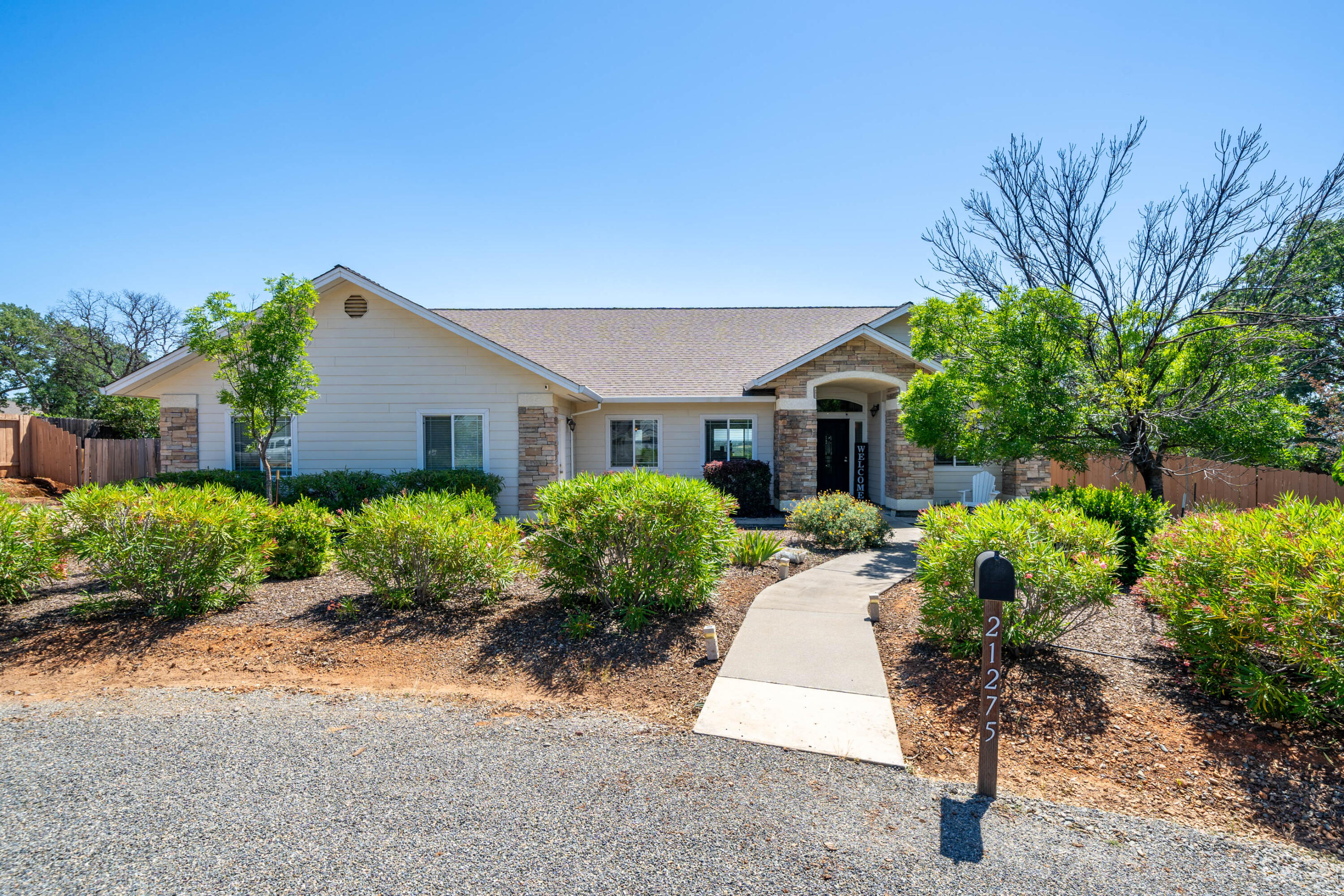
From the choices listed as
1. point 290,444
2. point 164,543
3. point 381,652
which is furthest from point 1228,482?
point 290,444

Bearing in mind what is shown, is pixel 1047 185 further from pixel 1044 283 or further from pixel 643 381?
pixel 643 381

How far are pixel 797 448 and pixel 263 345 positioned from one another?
9.96m

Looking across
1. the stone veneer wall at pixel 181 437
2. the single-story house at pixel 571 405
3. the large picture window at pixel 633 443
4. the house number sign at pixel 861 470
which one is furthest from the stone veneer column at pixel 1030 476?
the stone veneer wall at pixel 181 437

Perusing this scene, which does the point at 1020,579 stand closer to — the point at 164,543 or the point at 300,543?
the point at 164,543

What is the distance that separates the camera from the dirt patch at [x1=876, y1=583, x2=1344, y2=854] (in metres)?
3.32

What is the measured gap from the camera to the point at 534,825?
9.98ft

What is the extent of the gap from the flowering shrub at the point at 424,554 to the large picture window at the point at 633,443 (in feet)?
28.5

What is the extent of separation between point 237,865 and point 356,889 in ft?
1.93

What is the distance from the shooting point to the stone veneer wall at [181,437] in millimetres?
12688

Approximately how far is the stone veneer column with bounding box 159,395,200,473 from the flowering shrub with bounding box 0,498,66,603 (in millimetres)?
6652

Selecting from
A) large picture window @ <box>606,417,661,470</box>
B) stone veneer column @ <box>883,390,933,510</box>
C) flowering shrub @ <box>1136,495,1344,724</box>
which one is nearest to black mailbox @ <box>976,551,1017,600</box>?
flowering shrub @ <box>1136,495,1344,724</box>

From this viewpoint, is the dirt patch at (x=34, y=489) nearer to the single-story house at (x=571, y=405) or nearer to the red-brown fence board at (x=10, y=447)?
the red-brown fence board at (x=10, y=447)

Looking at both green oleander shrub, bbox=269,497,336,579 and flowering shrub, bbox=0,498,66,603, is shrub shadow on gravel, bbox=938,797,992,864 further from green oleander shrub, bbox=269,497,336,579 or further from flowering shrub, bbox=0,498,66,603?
flowering shrub, bbox=0,498,66,603

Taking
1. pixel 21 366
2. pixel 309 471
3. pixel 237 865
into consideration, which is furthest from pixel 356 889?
pixel 21 366
